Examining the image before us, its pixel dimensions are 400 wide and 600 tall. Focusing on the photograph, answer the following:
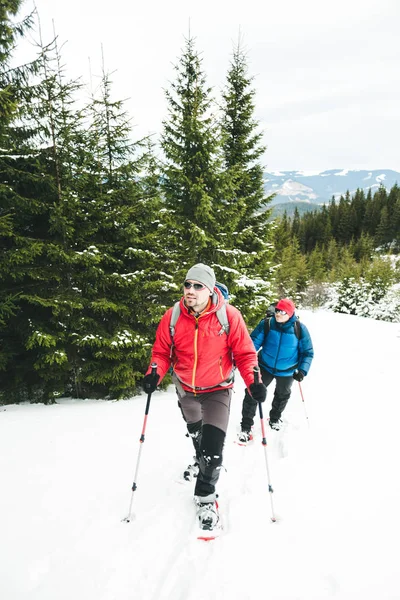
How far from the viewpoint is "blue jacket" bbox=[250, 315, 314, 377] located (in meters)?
5.30

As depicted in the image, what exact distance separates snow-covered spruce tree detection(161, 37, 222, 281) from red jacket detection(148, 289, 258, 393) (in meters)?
5.82

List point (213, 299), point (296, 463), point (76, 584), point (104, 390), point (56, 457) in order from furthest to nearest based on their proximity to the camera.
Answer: point (104, 390), point (56, 457), point (296, 463), point (213, 299), point (76, 584)

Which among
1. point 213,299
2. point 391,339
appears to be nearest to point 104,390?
point 213,299

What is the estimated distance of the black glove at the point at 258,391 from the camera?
11.1 ft

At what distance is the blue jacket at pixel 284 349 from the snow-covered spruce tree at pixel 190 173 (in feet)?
14.6

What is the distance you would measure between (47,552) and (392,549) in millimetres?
3379

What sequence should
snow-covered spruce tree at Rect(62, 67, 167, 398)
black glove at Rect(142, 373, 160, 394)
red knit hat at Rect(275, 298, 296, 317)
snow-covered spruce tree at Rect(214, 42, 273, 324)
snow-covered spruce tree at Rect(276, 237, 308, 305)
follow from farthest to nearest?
snow-covered spruce tree at Rect(276, 237, 308, 305)
snow-covered spruce tree at Rect(214, 42, 273, 324)
snow-covered spruce tree at Rect(62, 67, 167, 398)
red knit hat at Rect(275, 298, 296, 317)
black glove at Rect(142, 373, 160, 394)

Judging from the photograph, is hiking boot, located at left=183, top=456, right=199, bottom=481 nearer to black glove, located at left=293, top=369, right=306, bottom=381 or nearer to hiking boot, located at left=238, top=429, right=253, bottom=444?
hiking boot, located at left=238, top=429, right=253, bottom=444

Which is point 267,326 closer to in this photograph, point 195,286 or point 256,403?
point 256,403

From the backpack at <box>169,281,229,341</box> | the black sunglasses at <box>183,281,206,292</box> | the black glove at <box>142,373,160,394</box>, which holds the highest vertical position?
the black sunglasses at <box>183,281,206,292</box>

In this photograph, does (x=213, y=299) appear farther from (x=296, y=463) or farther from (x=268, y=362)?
(x=296, y=463)

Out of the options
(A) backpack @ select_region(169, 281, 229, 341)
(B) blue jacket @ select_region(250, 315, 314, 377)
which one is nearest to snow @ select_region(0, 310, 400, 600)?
(B) blue jacket @ select_region(250, 315, 314, 377)

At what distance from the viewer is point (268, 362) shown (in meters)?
5.46

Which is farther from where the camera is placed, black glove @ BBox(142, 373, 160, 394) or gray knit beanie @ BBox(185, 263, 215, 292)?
black glove @ BBox(142, 373, 160, 394)
